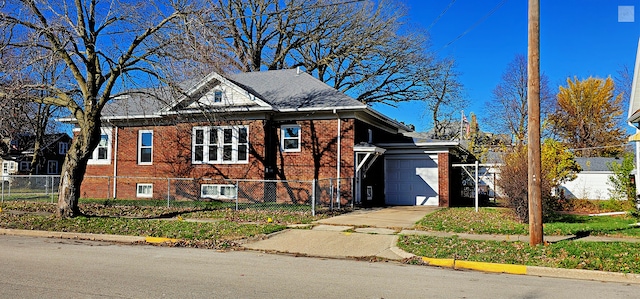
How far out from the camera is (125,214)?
1717 cm

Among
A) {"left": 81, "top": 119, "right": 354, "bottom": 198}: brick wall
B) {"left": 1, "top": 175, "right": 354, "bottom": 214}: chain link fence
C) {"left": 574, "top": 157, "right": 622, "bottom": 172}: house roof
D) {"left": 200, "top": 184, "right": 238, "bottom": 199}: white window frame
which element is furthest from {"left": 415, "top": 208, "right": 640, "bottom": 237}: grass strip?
{"left": 574, "top": 157, "right": 622, "bottom": 172}: house roof

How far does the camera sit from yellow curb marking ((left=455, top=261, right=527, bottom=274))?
8.91 metres

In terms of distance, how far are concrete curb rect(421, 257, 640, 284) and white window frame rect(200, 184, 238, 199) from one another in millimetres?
12821

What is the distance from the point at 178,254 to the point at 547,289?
276 inches

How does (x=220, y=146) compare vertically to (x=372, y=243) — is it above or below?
above

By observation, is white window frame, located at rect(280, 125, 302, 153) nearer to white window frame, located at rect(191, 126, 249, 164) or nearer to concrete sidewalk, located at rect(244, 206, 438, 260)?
white window frame, located at rect(191, 126, 249, 164)

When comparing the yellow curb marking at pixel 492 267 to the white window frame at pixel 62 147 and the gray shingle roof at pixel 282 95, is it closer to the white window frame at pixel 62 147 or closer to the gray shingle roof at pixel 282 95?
the gray shingle roof at pixel 282 95

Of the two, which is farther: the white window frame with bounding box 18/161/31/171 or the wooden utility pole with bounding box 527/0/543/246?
the white window frame with bounding box 18/161/31/171

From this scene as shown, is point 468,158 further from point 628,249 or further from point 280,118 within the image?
point 628,249

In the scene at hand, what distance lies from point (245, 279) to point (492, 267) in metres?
4.47

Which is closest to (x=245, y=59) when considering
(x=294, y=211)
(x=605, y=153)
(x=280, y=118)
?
(x=280, y=118)

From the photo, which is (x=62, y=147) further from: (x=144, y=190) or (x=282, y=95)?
(x=282, y=95)

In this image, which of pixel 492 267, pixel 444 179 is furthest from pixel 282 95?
pixel 492 267

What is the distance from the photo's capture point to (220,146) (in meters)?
21.9
